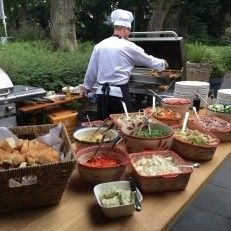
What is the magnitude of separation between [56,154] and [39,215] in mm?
246

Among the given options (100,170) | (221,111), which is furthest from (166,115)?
(100,170)

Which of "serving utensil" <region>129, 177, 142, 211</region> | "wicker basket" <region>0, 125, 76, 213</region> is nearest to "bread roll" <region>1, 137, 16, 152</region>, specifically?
"wicker basket" <region>0, 125, 76, 213</region>

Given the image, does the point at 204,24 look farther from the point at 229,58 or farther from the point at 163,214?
the point at 163,214

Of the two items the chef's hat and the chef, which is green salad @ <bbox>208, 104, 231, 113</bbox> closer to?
the chef

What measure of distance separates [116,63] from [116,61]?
0.07ft

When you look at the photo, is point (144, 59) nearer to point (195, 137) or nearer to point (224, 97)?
point (224, 97)

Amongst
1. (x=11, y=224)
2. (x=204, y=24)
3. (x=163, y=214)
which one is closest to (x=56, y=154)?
(x=11, y=224)

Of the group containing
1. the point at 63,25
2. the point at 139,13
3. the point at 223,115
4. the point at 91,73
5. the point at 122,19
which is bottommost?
the point at 223,115

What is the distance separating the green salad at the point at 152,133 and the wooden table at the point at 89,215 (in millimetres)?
354

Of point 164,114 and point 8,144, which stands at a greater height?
point 8,144

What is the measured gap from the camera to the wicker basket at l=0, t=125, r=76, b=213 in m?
1.13

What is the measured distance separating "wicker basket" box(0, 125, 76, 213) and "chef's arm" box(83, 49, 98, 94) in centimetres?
220

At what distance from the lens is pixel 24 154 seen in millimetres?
1270

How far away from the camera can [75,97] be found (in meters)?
4.21
